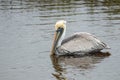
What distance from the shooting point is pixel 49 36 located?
43.8 ft

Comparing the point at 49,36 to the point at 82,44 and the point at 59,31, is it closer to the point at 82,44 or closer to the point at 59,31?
the point at 59,31

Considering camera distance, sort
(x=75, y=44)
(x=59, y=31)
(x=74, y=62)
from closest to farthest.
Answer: (x=74, y=62), (x=75, y=44), (x=59, y=31)

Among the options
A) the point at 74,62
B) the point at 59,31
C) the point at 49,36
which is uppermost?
the point at 59,31

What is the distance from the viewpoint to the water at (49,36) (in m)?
10.0

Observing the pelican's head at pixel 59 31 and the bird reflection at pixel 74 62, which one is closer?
the bird reflection at pixel 74 62

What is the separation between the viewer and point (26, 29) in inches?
566

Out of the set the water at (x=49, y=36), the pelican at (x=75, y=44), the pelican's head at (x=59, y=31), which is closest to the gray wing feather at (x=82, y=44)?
the pelican at (x=75, y=44)

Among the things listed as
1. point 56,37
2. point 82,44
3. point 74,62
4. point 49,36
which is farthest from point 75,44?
point 49,36

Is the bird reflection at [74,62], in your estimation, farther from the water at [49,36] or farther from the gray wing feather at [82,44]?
the gray wing feather at [82,44]

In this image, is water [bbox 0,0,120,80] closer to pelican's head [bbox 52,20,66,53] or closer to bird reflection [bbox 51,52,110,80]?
bird reflection [bbox 51,52,110,80]

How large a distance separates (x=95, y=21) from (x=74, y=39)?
11.4 ft

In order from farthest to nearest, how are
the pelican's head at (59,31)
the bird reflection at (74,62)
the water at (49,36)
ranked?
the pelican's head at (59,31) → the bird reflection at (74,62) → the water at (49,36)

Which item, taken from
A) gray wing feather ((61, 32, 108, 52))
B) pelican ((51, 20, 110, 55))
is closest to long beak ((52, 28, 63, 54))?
pelican ((51, 20, 110, 55))

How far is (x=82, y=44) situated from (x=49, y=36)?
67.1 inches
